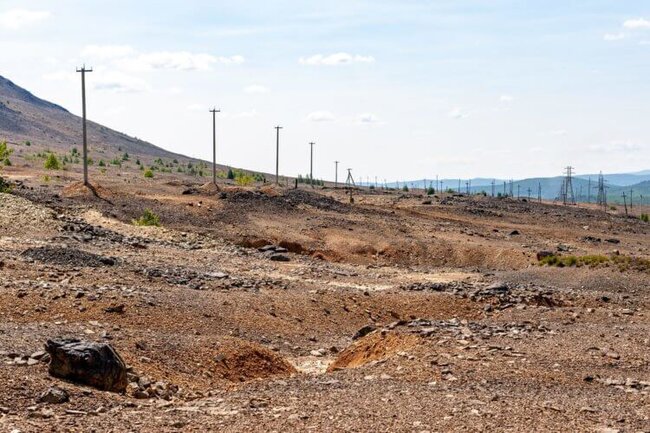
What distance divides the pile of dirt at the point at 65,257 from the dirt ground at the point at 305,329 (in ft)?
0.19

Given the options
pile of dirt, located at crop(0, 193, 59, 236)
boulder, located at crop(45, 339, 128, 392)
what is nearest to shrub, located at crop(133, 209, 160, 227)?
pile of dirt, located at crop(0, 193, 59, 236)

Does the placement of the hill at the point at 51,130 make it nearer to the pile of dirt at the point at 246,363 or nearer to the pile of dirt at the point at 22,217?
the pile of dirt at the point at 22,217

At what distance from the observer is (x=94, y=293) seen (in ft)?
52.9

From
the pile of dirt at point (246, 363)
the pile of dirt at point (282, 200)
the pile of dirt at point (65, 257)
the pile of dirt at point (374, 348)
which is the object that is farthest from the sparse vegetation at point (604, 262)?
the pile of dirt at point (282, 200)

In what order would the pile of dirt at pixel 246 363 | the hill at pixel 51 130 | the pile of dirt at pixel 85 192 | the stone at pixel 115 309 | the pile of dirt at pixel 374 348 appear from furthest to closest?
the hill at pixel 51 130
the pile of dirt at pixel 85 192
the stone at pixel 115 309
the pile of dirt at pixel 374 348
the pile of dirt at pixel 246 363

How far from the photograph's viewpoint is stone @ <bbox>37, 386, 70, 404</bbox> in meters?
9.35

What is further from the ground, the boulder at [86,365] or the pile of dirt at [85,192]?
the pile of dirt at [85,192]

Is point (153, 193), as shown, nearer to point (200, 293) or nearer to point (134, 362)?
point (200, 293)

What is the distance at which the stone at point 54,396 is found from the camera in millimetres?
9352

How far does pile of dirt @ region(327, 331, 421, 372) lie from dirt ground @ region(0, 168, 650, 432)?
0.13 feet

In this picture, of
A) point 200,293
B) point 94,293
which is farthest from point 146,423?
point 200,293

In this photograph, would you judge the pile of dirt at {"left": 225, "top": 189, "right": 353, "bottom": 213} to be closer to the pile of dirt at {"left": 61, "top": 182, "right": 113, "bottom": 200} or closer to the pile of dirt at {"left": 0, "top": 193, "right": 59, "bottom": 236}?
the pile of dirt at {"left": 61, "top": 182, "right": 113, "bottom": 200}

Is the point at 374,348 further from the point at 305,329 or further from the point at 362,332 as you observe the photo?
the point at 305,329

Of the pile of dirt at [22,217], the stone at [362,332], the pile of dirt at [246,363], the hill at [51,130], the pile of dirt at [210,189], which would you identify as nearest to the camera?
the pile of dirt at [246,363]
